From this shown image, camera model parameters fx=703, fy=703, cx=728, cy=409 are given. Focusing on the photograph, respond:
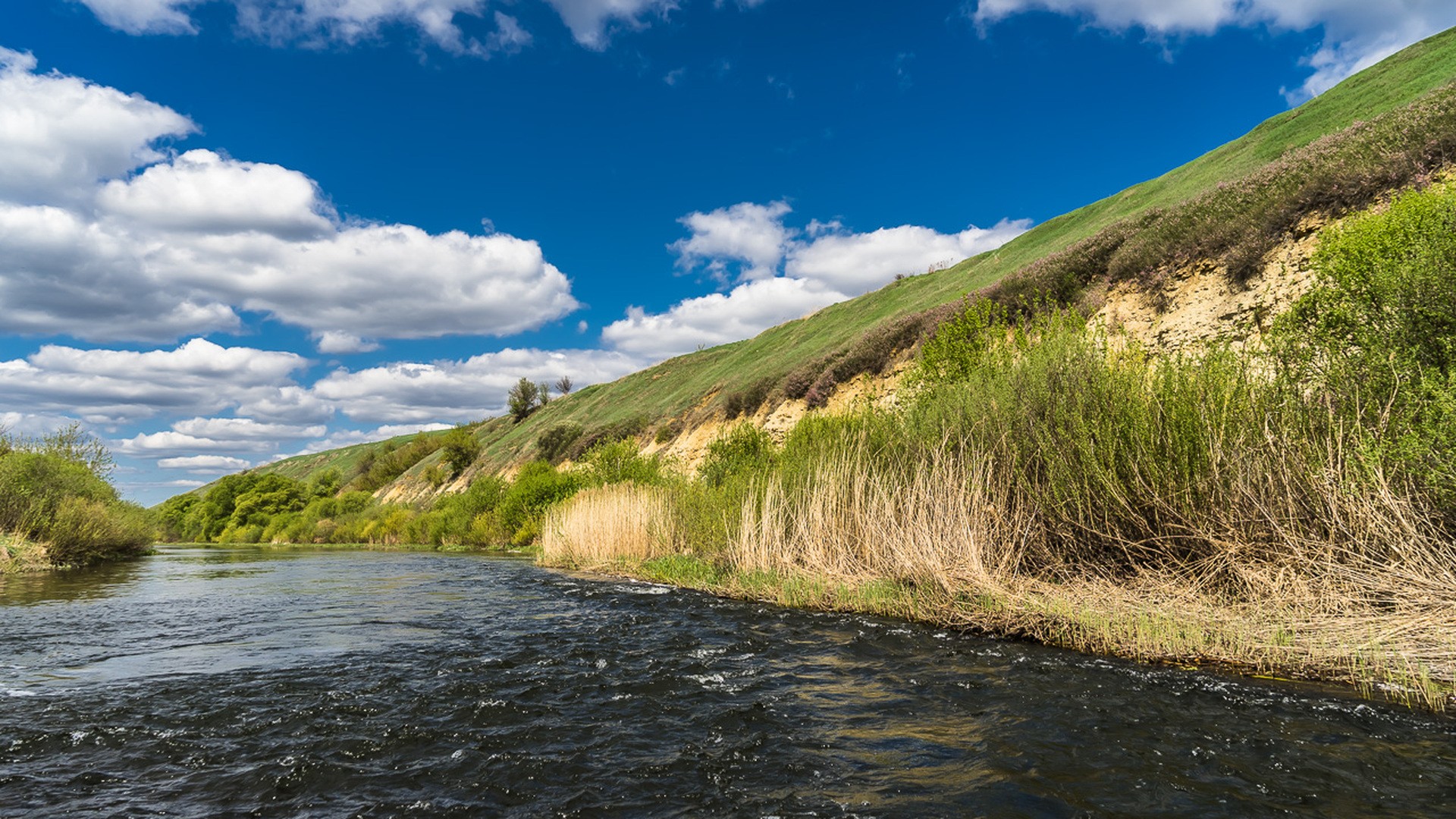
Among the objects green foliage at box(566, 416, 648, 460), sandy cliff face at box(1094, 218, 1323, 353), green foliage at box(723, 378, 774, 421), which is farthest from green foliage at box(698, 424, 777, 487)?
green foliage at box(566, 416, 648, 460)

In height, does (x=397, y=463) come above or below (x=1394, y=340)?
above

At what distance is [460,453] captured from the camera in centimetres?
8300

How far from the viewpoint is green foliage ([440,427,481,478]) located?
81375 mm

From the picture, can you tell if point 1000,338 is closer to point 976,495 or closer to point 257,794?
point 976,495

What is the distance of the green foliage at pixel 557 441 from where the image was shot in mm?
61875

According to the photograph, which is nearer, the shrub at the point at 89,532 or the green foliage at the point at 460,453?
the shrub at the point at 89,532

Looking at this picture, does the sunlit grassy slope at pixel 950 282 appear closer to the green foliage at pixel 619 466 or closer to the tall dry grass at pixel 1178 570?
the green foliage at pixel 619 466

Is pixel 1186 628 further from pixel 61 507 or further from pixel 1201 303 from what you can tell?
pixel 61 507

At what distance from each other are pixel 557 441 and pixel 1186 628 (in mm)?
59249

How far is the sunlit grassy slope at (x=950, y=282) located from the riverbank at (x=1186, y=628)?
27708 millimetres

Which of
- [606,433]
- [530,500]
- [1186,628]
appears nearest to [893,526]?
[1186,628]

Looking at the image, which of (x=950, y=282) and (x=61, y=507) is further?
(x=950, y=282)

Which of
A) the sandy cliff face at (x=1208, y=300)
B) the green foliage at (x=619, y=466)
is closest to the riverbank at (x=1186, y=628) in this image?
the sandy cliff face at (x=1208, y=300)

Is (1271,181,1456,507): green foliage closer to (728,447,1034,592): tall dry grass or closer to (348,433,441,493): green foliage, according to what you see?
(728,447,1034,592): tall dry grass
